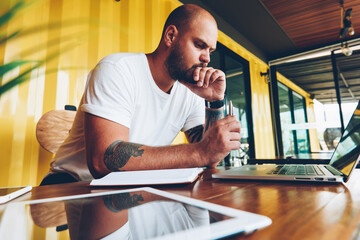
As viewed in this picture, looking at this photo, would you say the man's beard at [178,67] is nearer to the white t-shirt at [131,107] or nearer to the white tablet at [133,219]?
the white t-shirt at [131,107]

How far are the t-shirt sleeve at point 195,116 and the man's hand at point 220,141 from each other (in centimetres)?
66

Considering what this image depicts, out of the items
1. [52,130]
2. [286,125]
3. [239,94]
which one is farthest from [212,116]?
[286,125]

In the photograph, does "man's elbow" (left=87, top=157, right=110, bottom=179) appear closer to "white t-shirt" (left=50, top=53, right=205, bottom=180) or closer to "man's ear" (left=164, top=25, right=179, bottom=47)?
"white t-shirt" (left=50, top=53, right=205, bottom=180)

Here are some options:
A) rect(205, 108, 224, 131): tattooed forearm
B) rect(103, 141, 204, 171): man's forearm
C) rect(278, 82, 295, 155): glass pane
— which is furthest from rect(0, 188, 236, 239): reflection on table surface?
rect(278, 82, 295, 155): glass pane

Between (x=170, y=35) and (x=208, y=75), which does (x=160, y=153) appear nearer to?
(x=208, y=75)

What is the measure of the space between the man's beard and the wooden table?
0.92m

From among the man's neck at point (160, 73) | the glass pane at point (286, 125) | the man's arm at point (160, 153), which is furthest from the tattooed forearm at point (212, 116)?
the glass pane at point (286, 125)

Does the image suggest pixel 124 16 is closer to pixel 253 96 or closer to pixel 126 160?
pixel 126 160

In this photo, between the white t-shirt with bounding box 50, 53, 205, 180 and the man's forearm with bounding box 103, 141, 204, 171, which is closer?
the man's forearm with bounding box 103, 141, 204, 171

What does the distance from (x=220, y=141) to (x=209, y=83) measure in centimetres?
68

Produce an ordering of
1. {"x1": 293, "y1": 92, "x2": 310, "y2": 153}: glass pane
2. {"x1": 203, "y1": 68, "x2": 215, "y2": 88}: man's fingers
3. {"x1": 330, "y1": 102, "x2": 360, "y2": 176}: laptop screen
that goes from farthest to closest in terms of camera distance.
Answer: {"x1": 293, "y1": 92, "x2": 310, "y2": 153}: glass pane, {"x1": 203, "y1": 68, "x2": 215, "y2": 88}: man's fingers, {"x1": 330, "y1": 102, "x2": 360, "y2": 176}: laptop screen

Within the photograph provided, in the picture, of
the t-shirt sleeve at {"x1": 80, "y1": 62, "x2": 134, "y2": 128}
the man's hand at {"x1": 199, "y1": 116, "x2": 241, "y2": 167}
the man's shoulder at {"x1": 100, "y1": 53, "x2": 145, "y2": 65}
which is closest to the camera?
the man's hand at {"x1": 199, "y1": 116, "x2": 241, "y2": 167}

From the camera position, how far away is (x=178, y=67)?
1.38m

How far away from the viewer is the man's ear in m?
1.43
